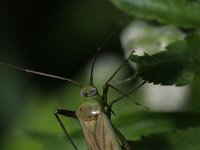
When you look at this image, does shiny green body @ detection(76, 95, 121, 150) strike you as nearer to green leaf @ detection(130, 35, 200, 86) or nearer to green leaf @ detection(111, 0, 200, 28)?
green leaf @ detection(130, 35, 200, 86)

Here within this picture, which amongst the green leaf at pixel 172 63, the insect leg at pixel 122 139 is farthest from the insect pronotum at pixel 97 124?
the green leaf at pixel 172 63

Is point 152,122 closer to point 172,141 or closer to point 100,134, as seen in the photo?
point 100,134

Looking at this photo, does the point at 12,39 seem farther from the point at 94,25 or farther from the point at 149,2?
the point at 149,2

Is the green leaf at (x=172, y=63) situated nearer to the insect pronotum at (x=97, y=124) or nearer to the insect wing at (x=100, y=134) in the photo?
the insect pronotum at (x=97, y=124)

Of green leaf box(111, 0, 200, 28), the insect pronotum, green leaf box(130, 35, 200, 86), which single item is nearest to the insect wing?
the insect pronotum

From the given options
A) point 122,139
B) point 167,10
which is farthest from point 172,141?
point 167,10

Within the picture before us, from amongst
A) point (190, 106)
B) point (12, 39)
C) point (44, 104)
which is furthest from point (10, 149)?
point (190, 106)
